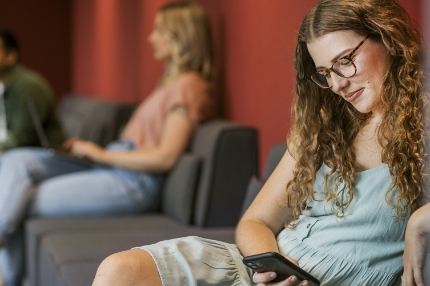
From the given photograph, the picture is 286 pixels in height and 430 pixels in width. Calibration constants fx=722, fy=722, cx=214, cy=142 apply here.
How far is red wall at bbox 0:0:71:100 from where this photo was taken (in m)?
8.25

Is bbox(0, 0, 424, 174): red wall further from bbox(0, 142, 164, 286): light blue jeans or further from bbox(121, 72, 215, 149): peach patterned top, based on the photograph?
bbox(0, 142, 164, 286): light blue jeans

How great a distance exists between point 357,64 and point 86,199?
1.96 meters

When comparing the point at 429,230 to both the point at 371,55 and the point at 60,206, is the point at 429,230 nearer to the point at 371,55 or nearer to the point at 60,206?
the point at 371,55

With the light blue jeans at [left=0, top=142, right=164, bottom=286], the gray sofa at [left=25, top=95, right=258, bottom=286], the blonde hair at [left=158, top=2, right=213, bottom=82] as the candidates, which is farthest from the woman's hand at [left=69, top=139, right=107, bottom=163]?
the blonde hair at [left=158, top=2, right=213, bottom=82]

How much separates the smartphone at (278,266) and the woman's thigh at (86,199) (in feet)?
5.95

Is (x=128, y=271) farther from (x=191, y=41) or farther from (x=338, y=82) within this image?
(x=191, y=41)

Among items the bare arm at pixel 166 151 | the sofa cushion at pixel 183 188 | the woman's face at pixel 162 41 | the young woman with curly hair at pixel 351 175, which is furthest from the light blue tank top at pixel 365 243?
the woman's face at pixel 162 41

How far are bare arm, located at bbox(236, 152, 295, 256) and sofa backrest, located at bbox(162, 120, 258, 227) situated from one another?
110cm

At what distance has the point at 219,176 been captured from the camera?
2.83 m

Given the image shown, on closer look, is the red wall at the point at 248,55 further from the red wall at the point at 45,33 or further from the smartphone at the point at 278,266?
the red wall at the point at 45,33

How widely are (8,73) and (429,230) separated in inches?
144

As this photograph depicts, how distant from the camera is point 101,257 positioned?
7.69 feet

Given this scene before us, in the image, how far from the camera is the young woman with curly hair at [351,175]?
1471 millimetres

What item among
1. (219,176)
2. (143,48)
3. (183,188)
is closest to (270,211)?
(219,176)
